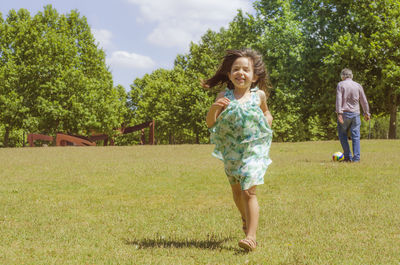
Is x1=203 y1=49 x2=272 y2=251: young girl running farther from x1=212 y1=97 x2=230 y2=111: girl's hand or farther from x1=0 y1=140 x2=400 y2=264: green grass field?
x1=0 y1=140 x2=400 y2=264: green grass field

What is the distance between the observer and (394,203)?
291 inches

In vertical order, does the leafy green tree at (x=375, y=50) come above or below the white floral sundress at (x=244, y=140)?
above

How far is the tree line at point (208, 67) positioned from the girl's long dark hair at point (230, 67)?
26130 mm

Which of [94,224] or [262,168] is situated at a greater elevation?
[262,168]

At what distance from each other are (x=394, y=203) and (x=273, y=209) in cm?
220

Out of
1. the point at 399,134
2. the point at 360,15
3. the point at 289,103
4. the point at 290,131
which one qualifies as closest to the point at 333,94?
the point at 289,103

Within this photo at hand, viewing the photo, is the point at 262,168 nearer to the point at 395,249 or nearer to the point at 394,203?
the point at 395,249

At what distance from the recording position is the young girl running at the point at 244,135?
479 cm

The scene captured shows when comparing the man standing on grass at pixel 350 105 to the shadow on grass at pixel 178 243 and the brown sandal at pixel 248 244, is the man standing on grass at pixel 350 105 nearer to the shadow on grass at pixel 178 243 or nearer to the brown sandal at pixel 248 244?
the shadow on grass at pixel 178 243

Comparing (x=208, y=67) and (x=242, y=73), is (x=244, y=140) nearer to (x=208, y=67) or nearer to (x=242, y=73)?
(x=242, y=73)

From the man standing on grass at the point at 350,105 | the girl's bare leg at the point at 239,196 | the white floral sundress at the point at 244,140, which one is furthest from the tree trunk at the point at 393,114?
the white floral sundress at the point at 244,140

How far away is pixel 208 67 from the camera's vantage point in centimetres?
4772

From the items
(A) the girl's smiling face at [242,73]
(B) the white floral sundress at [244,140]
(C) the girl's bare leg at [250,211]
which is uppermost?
(A) the girl's smiling face at [242,73]

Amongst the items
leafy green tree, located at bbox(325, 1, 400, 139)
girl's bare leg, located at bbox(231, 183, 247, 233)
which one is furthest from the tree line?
girl's bare leg, located at bbox(231, 183, 247, 233)
